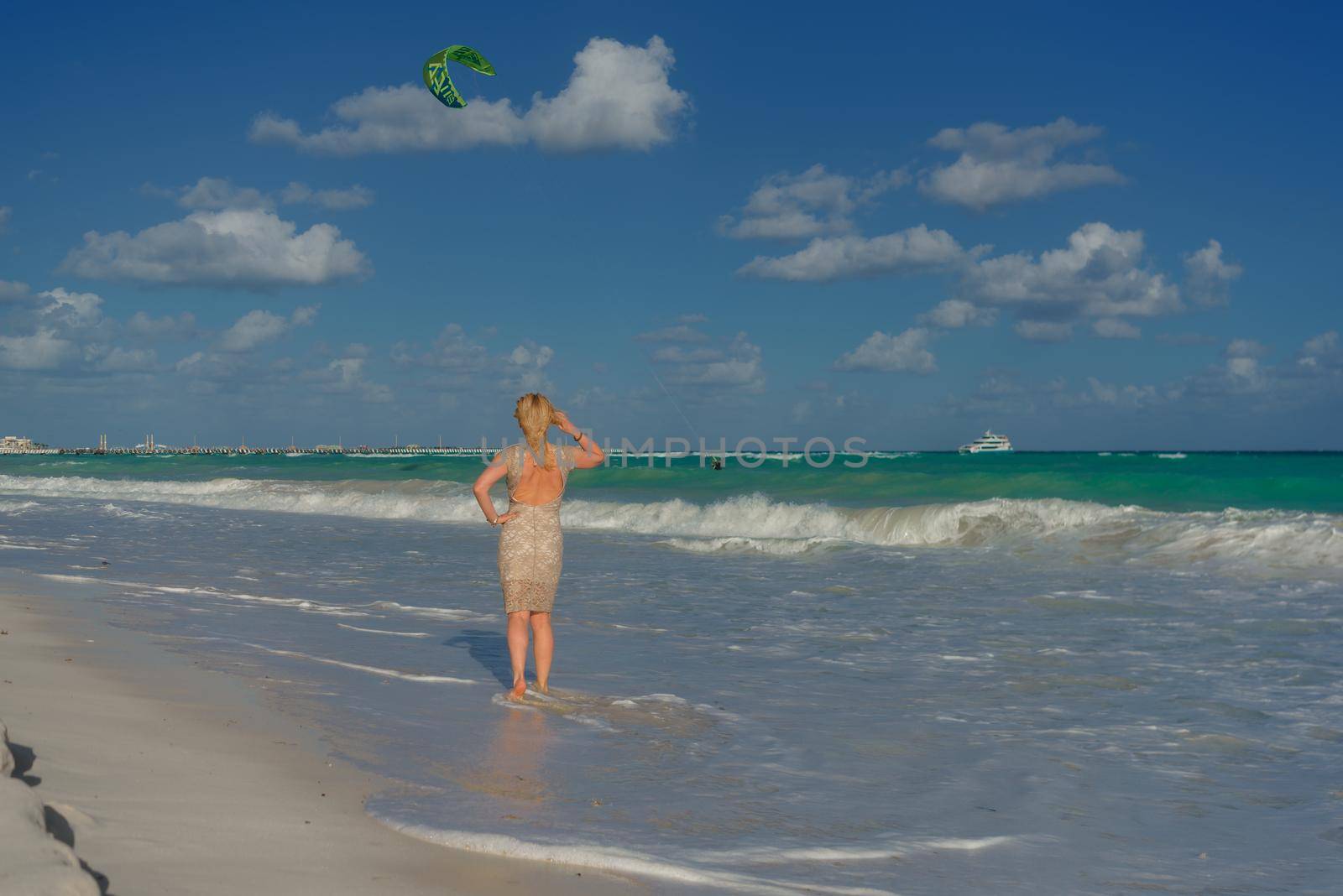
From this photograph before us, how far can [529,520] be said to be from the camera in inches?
266

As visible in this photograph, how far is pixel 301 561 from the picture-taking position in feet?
50.7

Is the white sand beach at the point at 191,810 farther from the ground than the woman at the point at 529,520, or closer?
closer

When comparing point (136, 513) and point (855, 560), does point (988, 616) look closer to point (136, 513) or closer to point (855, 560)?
point (855, 560)

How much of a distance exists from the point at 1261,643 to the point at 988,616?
8.04ft

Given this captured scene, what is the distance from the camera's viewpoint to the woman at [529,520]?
6.71m

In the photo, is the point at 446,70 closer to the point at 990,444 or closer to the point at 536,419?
the point at 536,419

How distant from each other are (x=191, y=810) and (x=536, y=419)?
3305 mm

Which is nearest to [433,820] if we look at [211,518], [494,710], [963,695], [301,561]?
[494,710]

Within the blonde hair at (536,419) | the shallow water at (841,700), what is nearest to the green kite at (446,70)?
the shallow water at (841,700)

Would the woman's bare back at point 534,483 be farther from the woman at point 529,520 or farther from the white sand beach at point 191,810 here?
the white sand beach at point 191,810

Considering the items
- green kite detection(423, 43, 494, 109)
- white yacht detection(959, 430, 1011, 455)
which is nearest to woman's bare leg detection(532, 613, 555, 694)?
green kite detection(423, 43, 494, 109)

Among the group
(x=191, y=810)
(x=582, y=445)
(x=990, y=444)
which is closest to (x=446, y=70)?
(x=582, y=445)

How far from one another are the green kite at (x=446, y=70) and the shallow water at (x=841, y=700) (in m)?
6.84

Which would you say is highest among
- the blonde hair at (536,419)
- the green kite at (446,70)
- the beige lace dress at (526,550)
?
the green kite at (446,70)
